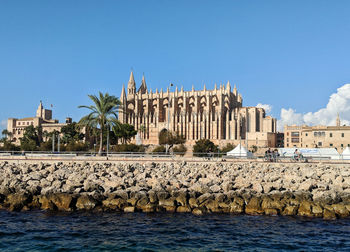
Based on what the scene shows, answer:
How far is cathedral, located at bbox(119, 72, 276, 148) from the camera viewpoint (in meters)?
94.5

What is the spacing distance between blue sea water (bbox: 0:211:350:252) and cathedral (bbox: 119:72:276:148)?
7457cm

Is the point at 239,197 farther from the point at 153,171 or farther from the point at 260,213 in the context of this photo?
the point at 153,171

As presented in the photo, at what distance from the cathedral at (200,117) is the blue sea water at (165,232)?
2936 inches

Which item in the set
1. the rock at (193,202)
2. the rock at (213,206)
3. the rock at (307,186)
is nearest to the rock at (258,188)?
the rock at (307,186)

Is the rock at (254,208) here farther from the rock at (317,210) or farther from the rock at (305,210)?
the rock at (317,210)

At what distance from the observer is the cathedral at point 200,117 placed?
94500mm

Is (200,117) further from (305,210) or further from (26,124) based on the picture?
(305,210)

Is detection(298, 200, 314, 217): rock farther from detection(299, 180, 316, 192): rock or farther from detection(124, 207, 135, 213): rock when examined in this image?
detection(124, 207, 135, 213): rock

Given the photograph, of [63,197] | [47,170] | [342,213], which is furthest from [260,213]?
[47,170]

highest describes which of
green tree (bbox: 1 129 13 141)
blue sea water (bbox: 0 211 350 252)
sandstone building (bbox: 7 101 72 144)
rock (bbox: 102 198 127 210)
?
sandstone building (bbox: 7 101 72 144)

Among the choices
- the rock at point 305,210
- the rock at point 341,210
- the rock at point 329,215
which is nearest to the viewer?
the rock at point 329,215

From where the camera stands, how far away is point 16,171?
2389 centimetres

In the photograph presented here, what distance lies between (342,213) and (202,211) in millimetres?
5698

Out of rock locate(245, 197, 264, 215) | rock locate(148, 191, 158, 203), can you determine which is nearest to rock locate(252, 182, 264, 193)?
rock locate(245, 197, 264, 215)
